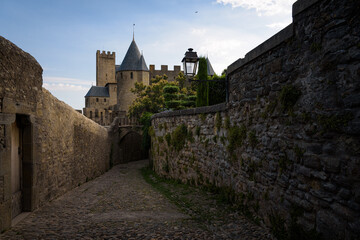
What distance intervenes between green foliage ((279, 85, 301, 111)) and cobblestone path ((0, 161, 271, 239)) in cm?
181

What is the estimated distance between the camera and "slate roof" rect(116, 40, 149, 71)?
43656 millimetres

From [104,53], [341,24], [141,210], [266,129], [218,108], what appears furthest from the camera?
[104,53]

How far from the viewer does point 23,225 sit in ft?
14.7

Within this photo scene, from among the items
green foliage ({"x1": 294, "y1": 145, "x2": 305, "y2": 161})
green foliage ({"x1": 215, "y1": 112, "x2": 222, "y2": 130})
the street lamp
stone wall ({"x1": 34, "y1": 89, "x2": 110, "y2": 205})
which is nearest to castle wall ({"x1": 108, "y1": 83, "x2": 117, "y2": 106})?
stone wall ({"x1": 34, "y1": 89, "x2": 110, "y2": 205})

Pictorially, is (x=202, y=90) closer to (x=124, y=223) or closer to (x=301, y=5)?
(x=124, y=223)

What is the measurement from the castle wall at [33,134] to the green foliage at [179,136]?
10.8ft

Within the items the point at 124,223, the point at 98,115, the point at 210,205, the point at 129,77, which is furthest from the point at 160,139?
the point at 129,77

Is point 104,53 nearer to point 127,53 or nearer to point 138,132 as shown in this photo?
point 127,53

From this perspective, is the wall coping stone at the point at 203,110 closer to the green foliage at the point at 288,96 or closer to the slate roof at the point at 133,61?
the green foliage at the point at 288,96

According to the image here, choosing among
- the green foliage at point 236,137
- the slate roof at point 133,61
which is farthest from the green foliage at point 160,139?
the slate roof at point 133,61

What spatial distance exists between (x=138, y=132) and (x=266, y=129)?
71.0ft

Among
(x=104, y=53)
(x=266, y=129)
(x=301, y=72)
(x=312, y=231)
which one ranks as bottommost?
(x=312, y=231)

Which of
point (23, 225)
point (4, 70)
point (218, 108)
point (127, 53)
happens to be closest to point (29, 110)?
point (4, 70)

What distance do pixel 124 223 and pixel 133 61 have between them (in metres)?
41.4
